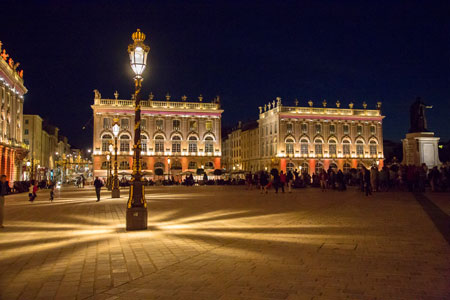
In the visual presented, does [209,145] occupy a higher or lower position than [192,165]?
higher

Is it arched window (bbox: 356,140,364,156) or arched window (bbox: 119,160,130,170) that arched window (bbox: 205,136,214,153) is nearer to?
arched window (bbox: 119,160,130,170)

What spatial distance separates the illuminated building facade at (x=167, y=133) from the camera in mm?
64250

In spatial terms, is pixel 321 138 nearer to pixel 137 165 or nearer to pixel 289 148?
pixel 289 148

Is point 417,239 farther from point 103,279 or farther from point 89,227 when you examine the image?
point 89,227

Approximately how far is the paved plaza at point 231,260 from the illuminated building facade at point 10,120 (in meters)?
35.4

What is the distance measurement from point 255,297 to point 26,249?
198 inches

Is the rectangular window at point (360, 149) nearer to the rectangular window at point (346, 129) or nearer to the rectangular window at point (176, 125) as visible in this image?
the rectangular window at point (346, 129)

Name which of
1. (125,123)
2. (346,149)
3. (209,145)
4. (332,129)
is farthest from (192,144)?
(346,149)

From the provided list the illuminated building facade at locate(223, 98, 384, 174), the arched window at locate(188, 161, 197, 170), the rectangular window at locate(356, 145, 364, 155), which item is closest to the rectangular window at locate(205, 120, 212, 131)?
the arched window at locate(188, 161, 197, 170)

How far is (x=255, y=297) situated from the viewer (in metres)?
4.53

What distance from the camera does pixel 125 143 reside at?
214ft

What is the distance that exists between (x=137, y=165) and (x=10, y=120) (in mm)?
41356

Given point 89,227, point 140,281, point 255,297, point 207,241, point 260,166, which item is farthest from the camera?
point 260,166

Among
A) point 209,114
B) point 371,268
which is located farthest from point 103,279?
point 209,114
